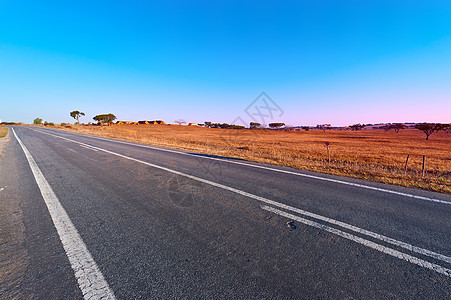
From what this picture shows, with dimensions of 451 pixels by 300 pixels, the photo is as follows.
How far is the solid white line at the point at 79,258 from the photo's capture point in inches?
72.4

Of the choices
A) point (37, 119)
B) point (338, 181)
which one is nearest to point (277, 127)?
point (338, 181)

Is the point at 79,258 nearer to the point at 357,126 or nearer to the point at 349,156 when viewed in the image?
the point at 349,156

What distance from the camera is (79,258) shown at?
231cm

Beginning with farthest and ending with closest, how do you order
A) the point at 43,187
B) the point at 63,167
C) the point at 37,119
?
the point at 37,119
the point at 63,167
the point at 43,187

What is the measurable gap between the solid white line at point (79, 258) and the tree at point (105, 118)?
98.1m

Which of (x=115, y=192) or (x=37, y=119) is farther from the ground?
(x=37, y=119)

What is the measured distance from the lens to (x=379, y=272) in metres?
2.08

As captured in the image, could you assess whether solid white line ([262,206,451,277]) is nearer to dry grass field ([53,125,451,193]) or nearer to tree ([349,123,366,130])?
dry grass field ([53,125,451,193])

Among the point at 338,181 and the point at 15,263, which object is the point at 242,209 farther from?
the point at 338,181

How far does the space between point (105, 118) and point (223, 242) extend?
103005 millimetres

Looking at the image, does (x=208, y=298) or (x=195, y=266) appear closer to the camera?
(x=208, y=298)

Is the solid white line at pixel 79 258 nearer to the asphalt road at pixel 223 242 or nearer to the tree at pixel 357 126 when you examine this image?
the asphalt road at pixel 223 242

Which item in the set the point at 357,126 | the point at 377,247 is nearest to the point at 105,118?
the point at 377,247

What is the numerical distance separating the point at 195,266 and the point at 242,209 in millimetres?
1652
